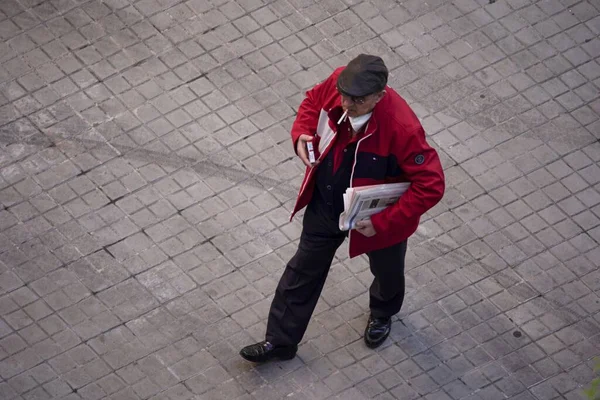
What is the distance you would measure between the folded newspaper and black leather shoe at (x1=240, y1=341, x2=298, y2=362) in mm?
1146

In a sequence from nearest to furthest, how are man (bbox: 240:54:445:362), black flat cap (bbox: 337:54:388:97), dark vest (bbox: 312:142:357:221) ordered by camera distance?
black flat cap (bbox: 337:54:388:97) < man (bbox: 240:54:445:362) < dark vest (bbox: 312:142:357:221)

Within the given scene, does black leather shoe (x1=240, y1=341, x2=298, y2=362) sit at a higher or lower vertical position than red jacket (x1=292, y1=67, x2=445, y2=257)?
lower

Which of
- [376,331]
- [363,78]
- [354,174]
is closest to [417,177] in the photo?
[354,174]

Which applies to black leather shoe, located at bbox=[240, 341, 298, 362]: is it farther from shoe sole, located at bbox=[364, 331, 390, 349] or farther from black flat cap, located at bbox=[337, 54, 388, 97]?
black flat cap, located at bbox=[337, 54, 388, 97]

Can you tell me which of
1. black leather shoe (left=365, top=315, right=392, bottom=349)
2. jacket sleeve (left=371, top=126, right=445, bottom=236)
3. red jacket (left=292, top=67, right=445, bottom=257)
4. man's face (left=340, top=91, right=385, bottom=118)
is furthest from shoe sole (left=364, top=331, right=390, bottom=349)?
man's face (left=340, top=91, right=385, bottom=118)

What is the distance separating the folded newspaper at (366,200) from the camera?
6113 mm

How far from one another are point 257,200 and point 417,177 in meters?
2.06

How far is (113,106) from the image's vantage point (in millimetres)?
8422

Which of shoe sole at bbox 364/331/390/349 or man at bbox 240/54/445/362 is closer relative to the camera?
man at bbox 240/54/445/362

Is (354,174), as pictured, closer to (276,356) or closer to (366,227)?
(366,227)

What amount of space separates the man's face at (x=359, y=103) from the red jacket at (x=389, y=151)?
0.07 m

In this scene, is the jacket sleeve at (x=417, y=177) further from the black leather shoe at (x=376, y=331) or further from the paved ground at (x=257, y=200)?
the paved ground at (x=257, y=200)

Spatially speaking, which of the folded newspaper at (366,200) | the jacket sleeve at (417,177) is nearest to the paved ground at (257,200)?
the folded newspaper at (366,200)

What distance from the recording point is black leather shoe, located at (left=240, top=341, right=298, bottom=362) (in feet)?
23.1
